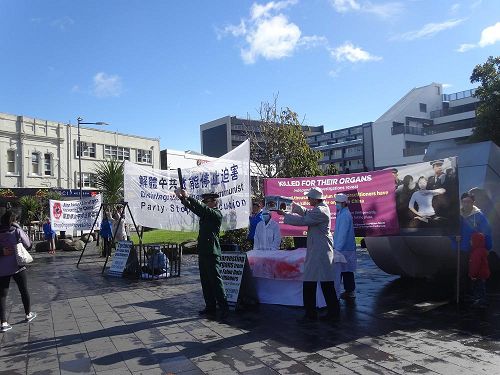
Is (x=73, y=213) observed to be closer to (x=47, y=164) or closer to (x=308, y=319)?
(x=308, y=319)

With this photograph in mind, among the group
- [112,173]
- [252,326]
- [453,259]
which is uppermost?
[112,173]

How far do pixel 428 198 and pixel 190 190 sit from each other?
16.9 ft

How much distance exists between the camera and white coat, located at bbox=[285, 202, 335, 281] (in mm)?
6570

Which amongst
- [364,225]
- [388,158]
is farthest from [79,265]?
[388,158]

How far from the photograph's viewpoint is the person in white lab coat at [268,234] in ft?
29.1

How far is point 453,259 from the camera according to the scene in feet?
28.9

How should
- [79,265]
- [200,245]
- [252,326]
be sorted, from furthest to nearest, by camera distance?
[79,265] → [200,245] → [252,326]

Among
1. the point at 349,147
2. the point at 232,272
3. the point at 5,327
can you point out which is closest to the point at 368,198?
the point at 232,272

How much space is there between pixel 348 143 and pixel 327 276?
303ft

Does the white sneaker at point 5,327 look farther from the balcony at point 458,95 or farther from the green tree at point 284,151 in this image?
the balcony at point 458,95

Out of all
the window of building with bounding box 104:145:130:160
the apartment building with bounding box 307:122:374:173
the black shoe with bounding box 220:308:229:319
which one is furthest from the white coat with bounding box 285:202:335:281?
the apartment building with bounding box 307:122:374:173

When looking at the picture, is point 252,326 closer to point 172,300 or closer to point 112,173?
point 172,300

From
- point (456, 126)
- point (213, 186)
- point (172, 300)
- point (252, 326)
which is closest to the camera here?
point (252, 326)

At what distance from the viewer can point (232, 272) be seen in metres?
7.93
